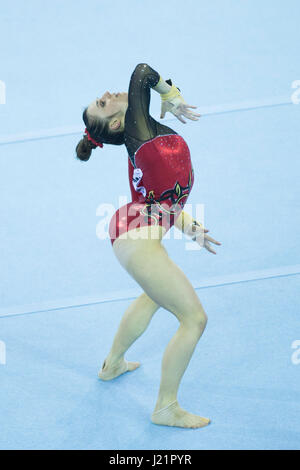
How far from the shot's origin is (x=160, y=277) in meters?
2.53

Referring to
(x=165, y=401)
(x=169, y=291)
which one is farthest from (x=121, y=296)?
(x=169, y=291)

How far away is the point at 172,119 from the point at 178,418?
9.31ft

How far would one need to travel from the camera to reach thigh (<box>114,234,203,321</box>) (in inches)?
99.7

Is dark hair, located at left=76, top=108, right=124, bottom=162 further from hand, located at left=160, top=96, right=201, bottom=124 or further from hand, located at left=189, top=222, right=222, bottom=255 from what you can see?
hand, located at left=189, top=222, right=222, bottom=255

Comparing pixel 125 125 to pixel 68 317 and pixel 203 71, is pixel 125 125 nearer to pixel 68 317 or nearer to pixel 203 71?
pixel 68 317

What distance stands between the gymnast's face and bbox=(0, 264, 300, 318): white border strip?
1174mm

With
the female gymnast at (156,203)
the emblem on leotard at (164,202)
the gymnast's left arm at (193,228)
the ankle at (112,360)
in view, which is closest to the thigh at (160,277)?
the female gymnast at (156,203)

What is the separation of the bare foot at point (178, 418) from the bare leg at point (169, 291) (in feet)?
0.34

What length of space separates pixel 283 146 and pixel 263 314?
63.4 inches

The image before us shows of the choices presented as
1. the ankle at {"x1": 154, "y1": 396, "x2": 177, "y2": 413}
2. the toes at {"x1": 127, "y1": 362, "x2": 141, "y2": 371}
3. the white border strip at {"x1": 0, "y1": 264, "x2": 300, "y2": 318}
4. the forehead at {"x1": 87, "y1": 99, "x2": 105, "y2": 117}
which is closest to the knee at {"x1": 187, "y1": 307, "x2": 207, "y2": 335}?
the ankle at {"x1": 154, "y1": 396, "x2": 177, "y2": 413}

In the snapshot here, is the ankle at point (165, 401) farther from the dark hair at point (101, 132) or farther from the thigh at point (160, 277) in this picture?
the dark hair at point (101, 132)

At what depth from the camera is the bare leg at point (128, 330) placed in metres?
2.91
